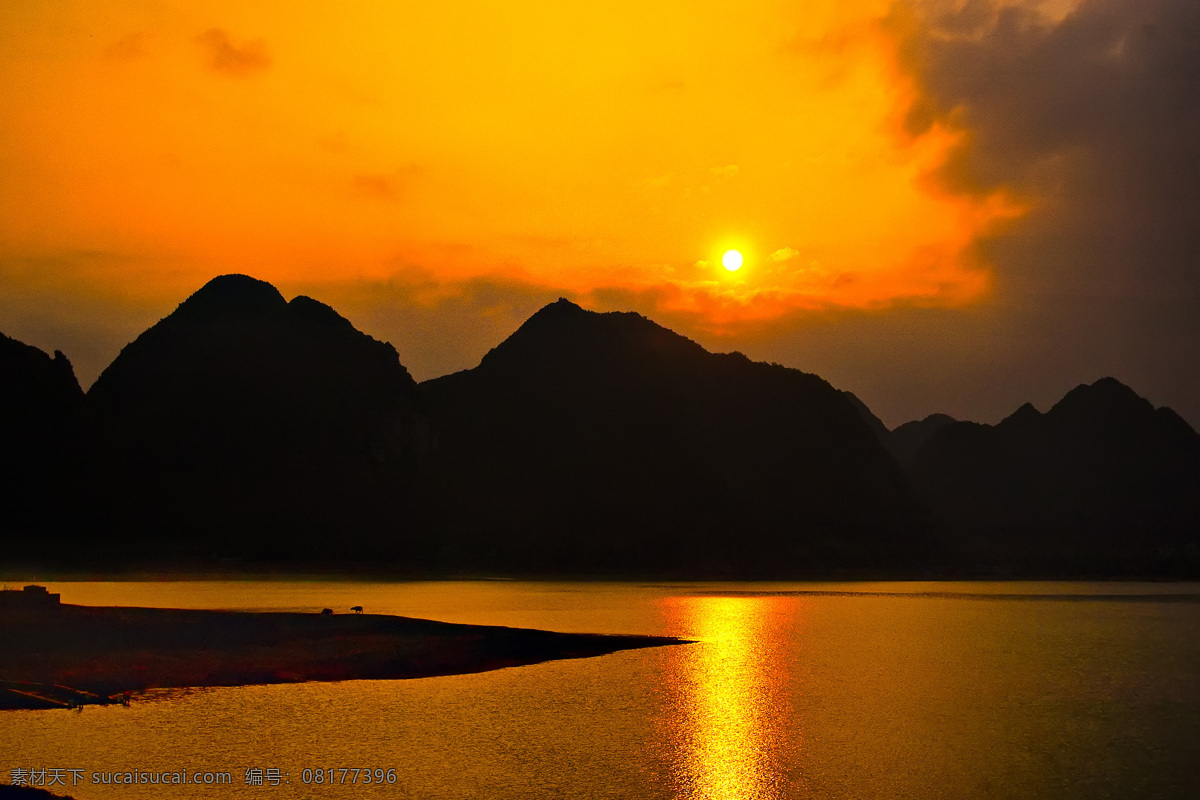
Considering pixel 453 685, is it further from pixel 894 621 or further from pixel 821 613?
pixel 821 613

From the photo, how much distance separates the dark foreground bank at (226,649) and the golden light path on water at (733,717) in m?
7.10

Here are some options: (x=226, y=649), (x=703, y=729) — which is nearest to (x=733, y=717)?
(x=703, y=729)

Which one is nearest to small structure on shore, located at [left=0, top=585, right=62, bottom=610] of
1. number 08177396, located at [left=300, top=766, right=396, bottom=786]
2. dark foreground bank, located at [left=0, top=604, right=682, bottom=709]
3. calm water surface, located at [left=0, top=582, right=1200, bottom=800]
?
dark foreground bank, located at [left=0, top=604, right=682, bottom=709]

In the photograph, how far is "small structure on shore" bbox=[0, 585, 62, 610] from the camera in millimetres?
62875

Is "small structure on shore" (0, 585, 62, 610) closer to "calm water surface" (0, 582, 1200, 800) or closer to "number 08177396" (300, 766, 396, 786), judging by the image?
"calm water surface" (0, 582, 1200, 800)

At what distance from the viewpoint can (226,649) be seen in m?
58.4

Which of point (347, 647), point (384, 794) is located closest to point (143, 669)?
point (347, 647)

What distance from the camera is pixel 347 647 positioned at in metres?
61.9

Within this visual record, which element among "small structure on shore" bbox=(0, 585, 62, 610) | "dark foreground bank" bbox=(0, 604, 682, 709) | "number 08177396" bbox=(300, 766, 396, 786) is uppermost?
"small structure on shore" bbox=(0, 585, 62, 610)

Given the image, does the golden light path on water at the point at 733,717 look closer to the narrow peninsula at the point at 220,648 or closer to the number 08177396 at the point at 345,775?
the narrow peninsula at the point at 220,648

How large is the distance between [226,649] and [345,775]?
1110 inches

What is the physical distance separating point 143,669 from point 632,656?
1080 inches

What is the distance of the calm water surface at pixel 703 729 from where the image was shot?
33344mm

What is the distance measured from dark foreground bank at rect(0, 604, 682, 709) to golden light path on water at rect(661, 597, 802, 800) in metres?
7.10
